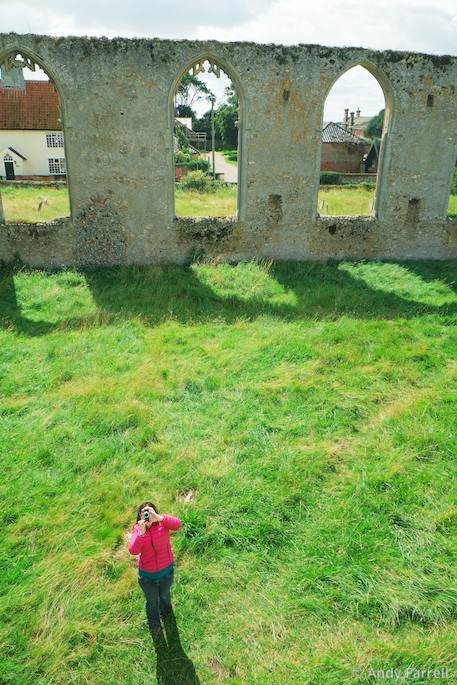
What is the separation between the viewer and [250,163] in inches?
458

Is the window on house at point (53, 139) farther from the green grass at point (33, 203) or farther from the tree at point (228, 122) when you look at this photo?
the tree at point (228, 122)

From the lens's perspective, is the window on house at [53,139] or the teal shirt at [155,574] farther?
the window on house at [53,139]

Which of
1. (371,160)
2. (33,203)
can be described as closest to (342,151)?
(371,160)

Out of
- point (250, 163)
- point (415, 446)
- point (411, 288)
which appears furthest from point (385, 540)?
point (250, 163)

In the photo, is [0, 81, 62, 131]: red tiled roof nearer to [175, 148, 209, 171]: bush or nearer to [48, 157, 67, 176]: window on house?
[48, 157, 67, 176]: window on house

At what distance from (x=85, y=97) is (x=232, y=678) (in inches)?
440

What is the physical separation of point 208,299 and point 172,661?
24.2ft

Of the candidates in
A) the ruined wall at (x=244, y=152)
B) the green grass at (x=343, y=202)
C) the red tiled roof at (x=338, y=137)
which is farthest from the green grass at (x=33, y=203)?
the red tiled roof at (x=338, y=137)

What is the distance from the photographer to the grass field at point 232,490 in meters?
3.49

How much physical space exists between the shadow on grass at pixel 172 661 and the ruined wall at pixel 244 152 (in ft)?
31.2

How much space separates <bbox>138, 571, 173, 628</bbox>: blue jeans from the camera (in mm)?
3570

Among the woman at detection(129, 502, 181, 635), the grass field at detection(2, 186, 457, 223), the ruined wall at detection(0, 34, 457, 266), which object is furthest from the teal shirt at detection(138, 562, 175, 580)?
the grass field at detection(2, 186, 457, 223)

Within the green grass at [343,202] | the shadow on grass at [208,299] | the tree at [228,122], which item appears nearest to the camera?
the shadow on grass at [208,299]

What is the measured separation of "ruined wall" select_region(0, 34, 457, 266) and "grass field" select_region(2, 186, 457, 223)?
2.09 metres
